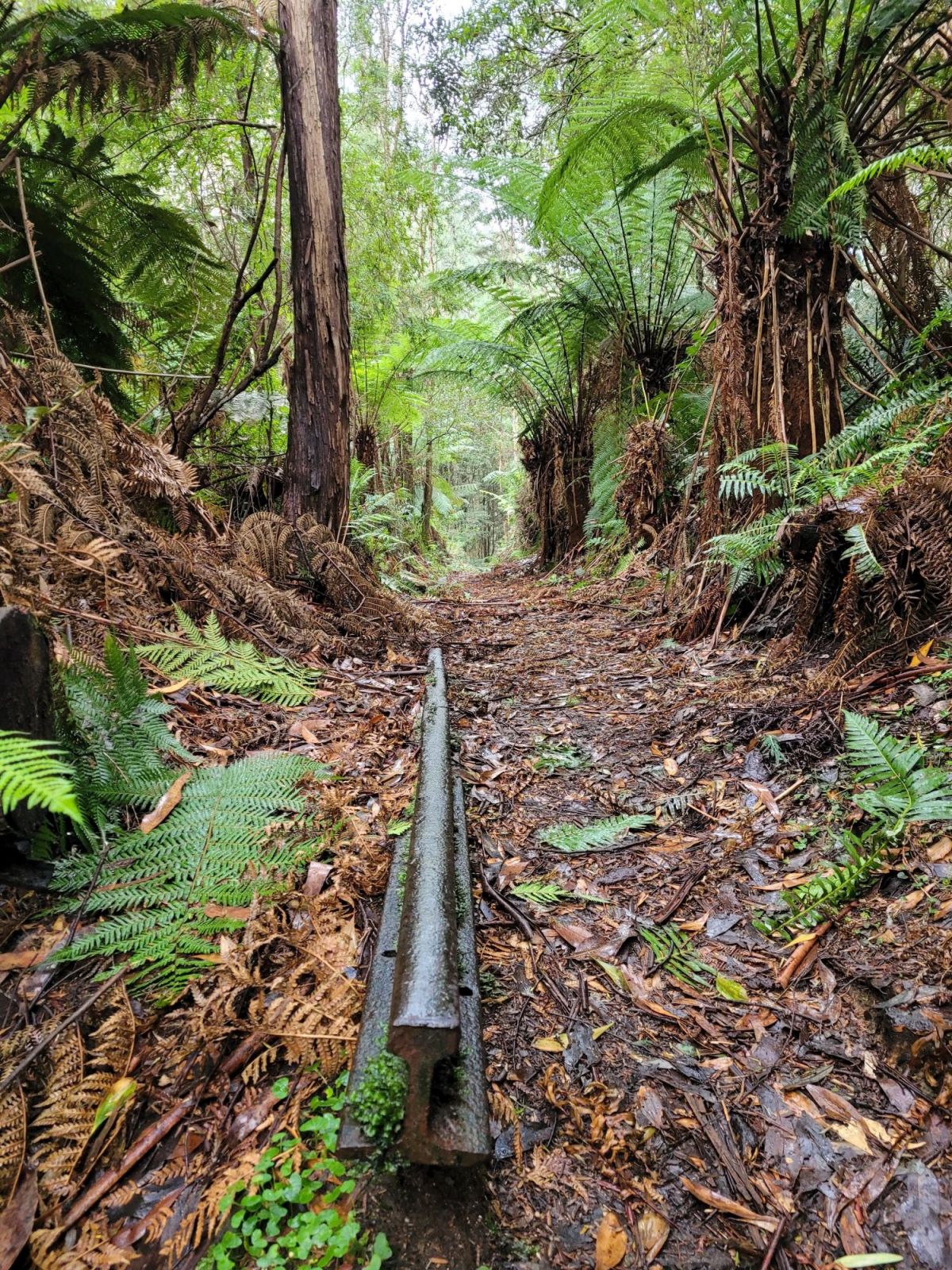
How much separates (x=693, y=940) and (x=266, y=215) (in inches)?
253

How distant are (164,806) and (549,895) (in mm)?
913

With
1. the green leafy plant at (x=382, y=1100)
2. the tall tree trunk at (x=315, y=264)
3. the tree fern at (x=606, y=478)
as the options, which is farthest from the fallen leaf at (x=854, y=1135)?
the tree fern at (x=606, y=478)

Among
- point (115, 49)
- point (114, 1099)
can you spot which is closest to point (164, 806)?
point (114, 1099)

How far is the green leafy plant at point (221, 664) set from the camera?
200cm

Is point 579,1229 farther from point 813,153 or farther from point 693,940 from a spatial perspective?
point 813,153

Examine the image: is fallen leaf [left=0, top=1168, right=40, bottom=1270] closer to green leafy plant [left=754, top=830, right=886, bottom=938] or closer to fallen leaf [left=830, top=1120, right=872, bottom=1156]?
fallen leaf [left=830, top=1120, right=872, bottom=1156]

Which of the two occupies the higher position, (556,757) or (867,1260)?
(556,757)

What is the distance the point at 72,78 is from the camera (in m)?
2.66

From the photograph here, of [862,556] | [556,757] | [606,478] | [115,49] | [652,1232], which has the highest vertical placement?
[115,49]

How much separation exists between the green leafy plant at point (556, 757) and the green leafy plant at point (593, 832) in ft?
1.13

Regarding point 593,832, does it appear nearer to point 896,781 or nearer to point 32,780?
point 896,781

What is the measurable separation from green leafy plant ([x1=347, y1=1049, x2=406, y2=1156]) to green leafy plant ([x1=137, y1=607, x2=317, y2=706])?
1493 mm

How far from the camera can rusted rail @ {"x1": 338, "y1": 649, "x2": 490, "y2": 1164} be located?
74 cm

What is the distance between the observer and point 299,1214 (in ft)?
2.40
